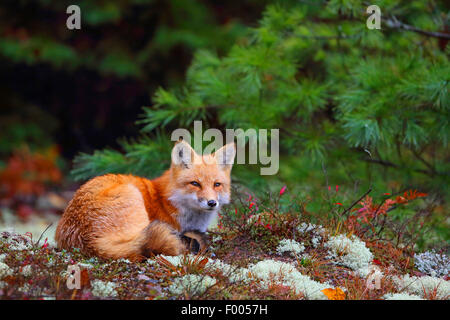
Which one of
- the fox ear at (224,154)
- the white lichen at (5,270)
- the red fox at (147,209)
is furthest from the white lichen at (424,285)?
the white lichen at (5,270)

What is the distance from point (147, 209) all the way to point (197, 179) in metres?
0.52

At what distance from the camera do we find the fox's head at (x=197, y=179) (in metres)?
4.01

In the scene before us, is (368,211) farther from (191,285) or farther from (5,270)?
(5,270)

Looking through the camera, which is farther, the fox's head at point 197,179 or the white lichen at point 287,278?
the fox's head at point 197,179

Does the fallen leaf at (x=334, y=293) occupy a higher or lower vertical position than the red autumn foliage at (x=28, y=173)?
lower

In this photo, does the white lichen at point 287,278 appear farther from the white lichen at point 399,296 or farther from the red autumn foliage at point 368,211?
the red autumn foliage at point 368,211

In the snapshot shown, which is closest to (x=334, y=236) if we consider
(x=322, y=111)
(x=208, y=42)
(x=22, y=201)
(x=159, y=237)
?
(x=159, y=237)

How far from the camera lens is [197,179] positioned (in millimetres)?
4078

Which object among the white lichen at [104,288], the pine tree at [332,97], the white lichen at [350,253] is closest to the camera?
the white lichen at [104,288]

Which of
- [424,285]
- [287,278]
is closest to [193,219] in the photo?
[287,278]

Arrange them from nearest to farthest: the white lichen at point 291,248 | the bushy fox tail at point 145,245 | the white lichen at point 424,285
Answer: the white lichen at point 424,285
the bushy fox tail at point 145,245
the white lichen at point 291,248
